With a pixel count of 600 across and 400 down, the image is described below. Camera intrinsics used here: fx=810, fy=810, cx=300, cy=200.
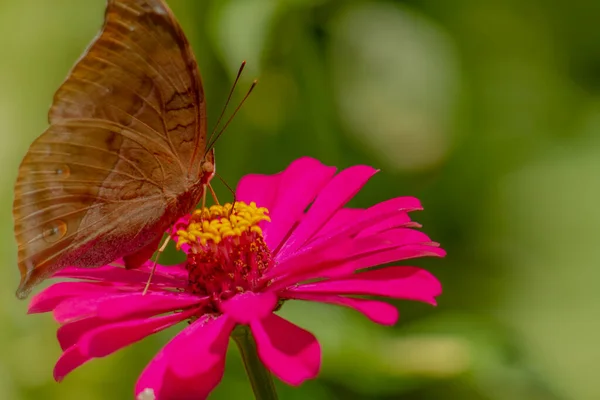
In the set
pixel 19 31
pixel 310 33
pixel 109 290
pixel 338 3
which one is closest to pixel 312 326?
pixel 109 290

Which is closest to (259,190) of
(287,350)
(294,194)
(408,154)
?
(294,194)

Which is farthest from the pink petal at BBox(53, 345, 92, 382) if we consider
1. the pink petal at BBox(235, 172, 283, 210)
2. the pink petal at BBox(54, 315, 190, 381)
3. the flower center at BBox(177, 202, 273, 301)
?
the pink petal at BBox(235, 172, 283, 210)

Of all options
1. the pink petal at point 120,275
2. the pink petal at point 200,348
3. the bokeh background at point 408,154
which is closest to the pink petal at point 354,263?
the pink petal at point 200,348

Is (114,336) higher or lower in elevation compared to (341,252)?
lower

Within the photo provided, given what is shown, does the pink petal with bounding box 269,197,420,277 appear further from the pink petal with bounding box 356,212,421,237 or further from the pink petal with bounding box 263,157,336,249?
the pink petal with bounding box 263,157,336,249

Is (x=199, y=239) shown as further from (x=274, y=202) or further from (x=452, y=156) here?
(x=452, y=156)

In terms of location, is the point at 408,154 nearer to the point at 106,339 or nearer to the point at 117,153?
the point at 117,153

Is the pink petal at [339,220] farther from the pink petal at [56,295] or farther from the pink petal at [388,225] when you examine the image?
the pink petal at [56,295]
